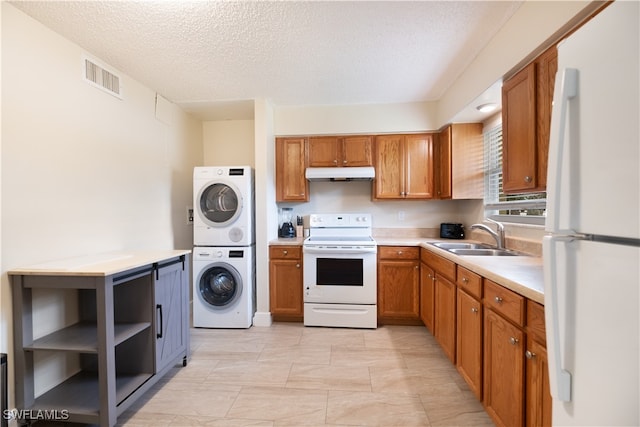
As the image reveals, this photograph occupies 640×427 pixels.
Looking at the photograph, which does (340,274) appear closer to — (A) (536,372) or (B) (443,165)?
(B) (443,165)

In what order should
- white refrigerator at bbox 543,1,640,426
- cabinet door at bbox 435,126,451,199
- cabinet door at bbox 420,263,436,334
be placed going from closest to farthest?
1. white refrigerator at bbox 543,1,640,426
2. cabinet door at bbox 420,263,436,334
3. cabinet door at bbox 435,126,451,199

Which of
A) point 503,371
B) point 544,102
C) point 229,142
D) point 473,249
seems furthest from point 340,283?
point 229,142

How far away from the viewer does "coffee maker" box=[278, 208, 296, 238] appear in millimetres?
3422

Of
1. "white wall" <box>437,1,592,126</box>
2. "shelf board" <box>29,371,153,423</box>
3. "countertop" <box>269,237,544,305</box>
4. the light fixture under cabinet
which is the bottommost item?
"shelf board" <box>29,371,153,423</box>

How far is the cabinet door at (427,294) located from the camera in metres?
2.51

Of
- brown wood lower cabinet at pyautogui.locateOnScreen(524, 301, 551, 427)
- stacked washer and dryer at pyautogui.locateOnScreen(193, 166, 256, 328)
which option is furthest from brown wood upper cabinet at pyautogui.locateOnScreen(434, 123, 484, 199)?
stacked washer and dryer at pyautogui.locateOnScreen(193, 166, 256, 328)

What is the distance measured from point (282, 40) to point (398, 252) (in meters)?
2.20

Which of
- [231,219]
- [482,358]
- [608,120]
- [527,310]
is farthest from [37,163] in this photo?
[482,358]

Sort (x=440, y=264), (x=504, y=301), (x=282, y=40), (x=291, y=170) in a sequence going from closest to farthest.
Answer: (x=504, y=301), (x=282, y=40), (x=440, y=264), (x=291, y=170)

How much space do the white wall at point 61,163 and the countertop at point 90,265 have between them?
112 mm

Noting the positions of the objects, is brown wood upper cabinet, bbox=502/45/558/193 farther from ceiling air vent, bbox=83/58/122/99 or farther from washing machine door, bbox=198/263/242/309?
ceiling air vent, bbox=83/58/122/99

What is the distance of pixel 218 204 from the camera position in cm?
300

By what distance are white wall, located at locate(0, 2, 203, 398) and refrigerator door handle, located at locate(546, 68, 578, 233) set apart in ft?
8.29

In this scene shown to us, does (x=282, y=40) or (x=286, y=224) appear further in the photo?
(x=286, y=224)
